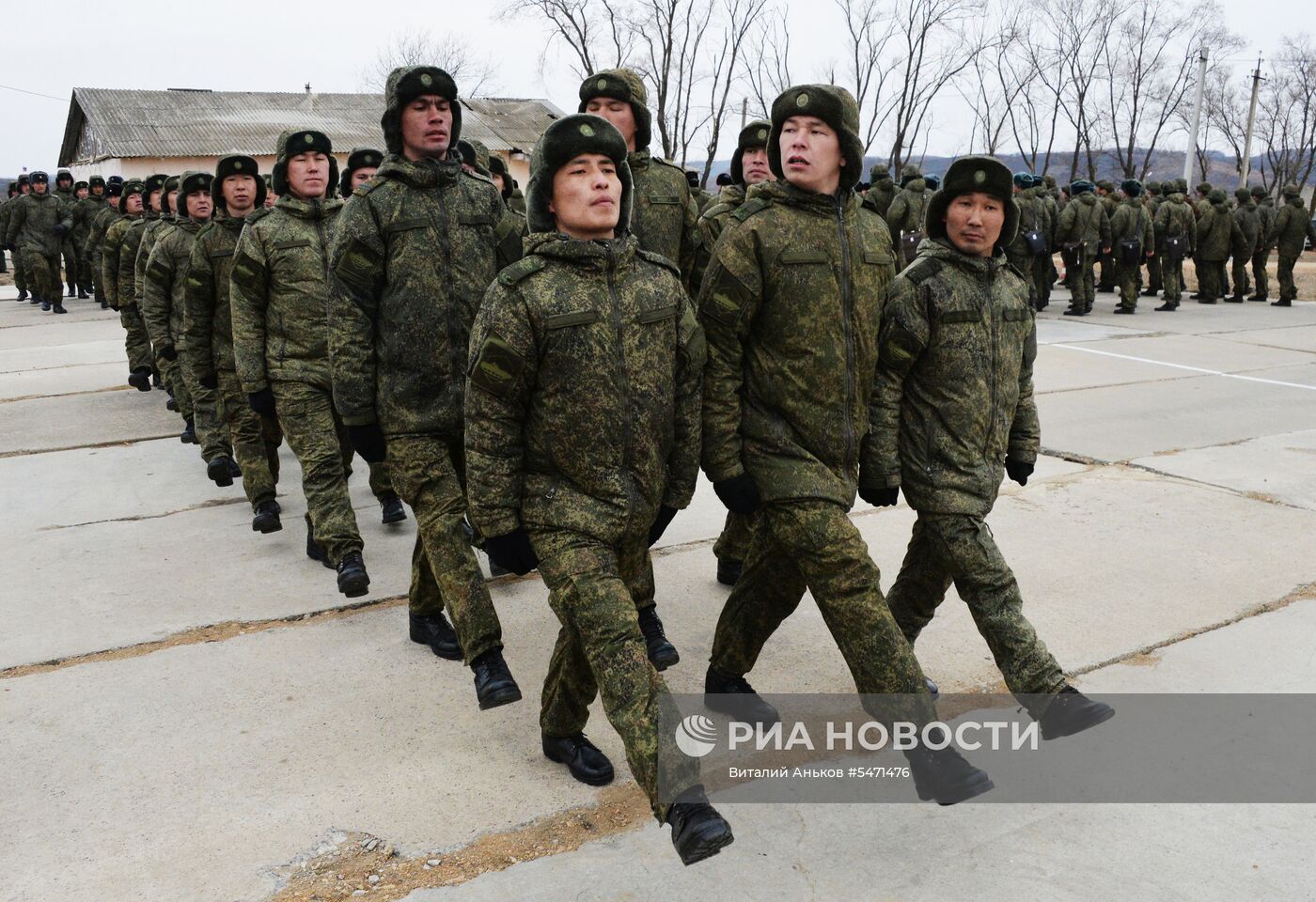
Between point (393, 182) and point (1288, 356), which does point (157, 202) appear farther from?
point (1288, 356)

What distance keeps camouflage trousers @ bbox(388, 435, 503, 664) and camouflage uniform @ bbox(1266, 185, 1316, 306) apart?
1638 cm

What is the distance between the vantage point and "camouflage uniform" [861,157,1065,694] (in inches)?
129

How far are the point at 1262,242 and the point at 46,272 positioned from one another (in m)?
19.4

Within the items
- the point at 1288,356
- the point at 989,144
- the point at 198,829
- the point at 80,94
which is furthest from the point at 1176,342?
the point at 989,144

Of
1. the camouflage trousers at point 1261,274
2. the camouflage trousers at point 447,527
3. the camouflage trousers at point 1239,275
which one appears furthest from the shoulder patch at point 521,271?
the camouflage trousers at point 1261,274

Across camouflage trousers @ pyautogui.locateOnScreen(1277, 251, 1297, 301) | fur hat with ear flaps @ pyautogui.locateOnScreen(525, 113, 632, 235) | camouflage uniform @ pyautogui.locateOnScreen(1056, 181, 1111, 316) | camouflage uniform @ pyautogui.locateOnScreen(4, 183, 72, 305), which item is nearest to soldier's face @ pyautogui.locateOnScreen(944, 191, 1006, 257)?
fur hat with ear flaps @ pyautogui.locateOnScreen(525, 113, 632, 235)

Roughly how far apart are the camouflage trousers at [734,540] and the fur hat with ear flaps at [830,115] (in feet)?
6.11

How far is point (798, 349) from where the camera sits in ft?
10.6

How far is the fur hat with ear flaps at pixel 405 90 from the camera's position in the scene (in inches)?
155

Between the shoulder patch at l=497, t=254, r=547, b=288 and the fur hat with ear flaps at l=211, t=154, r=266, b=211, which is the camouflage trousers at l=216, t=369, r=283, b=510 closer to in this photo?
the fur hat with ear flaps at l=211, t=154, r=266, b=211

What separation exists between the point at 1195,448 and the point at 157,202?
9.29m

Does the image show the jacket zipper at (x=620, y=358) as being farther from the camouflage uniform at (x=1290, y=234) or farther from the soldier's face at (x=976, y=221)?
the camouflage uniform at (x=1290, y=234)

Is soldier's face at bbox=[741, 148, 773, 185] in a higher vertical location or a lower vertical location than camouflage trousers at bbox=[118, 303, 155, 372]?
higher

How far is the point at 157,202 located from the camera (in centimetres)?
1041
